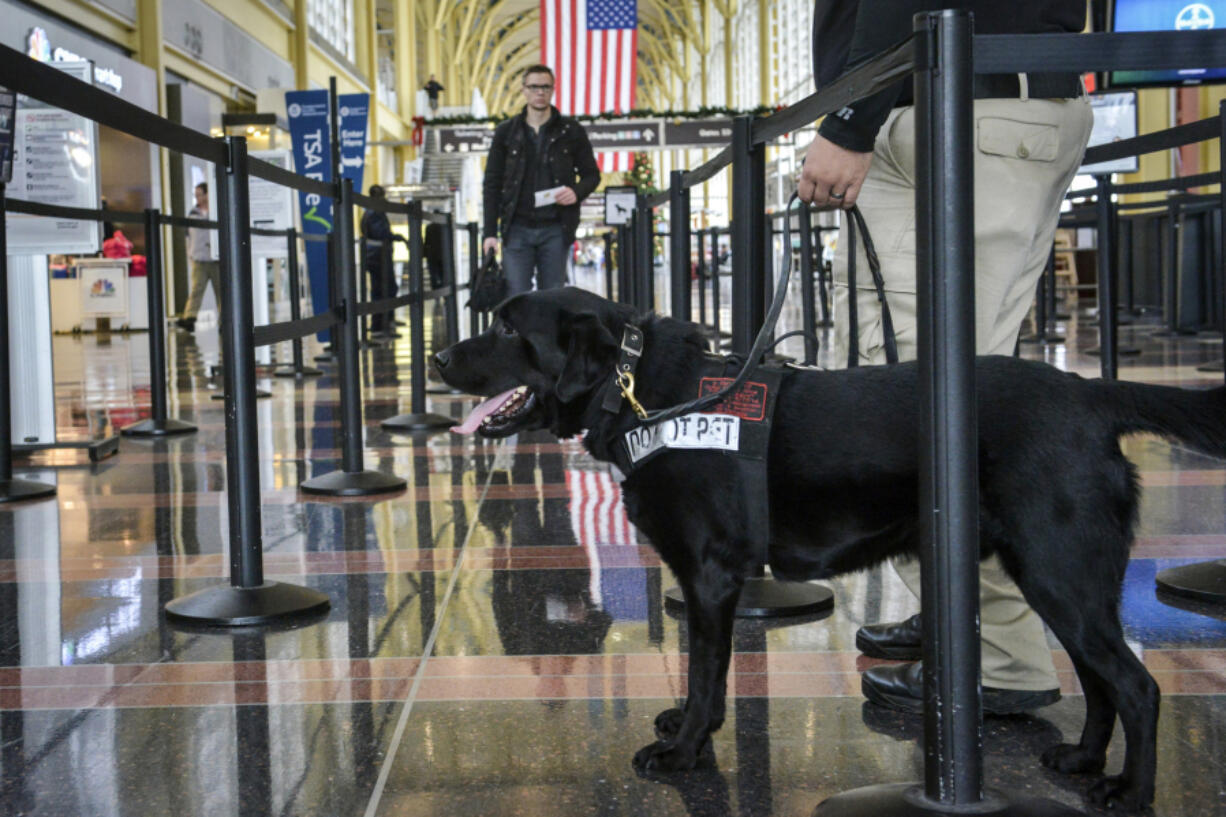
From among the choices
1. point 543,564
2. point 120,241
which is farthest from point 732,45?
point 543,564

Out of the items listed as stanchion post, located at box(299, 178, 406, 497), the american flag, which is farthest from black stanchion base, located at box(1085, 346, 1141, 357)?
the american flag

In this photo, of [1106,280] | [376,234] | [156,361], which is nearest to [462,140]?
[376,234]

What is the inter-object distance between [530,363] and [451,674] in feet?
2.41

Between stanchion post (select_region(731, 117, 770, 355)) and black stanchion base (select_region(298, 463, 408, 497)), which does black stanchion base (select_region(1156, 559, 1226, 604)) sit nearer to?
stanchion post (select_region(731, 117, 770, 355))

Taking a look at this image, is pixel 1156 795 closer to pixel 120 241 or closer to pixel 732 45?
pixel 120 241

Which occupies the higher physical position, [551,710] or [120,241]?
[120,241]

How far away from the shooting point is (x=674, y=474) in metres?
2.05

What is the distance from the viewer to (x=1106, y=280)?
20.0 ft

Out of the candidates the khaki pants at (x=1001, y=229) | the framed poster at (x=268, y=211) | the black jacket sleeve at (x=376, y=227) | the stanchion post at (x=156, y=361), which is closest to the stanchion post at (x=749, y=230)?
the khaki pants at (x=1001, y=229)

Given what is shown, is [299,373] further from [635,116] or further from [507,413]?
[635,116]

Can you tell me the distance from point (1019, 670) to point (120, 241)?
18187 mm

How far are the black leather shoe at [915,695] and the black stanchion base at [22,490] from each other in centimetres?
356

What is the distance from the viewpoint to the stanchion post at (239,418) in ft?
10.0

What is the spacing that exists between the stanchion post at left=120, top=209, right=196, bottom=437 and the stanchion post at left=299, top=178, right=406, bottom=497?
209cm
